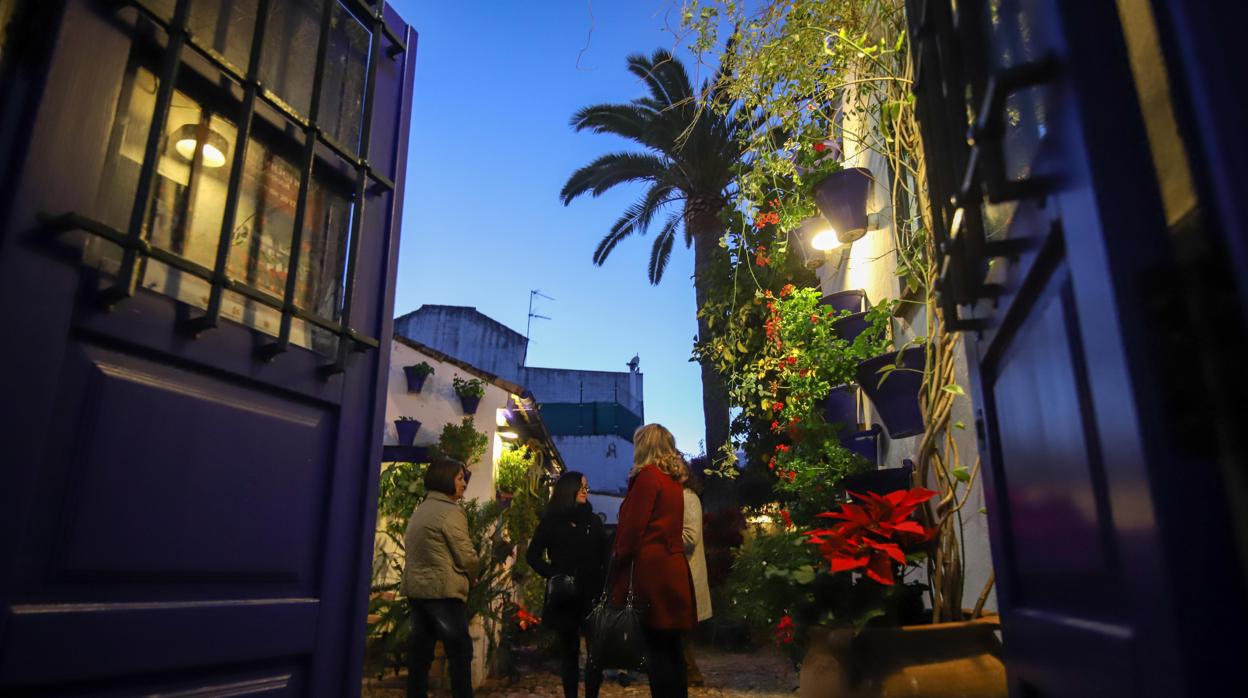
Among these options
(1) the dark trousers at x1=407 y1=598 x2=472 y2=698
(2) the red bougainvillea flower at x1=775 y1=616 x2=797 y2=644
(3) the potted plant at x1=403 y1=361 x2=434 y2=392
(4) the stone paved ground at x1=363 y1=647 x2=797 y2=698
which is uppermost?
(3) the potted plant at x1=403 y1=361 x2=434 y2=392

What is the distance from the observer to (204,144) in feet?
5.74

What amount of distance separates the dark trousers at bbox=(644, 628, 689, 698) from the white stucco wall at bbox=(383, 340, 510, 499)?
4.52 meters

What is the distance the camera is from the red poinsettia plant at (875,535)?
2162mm

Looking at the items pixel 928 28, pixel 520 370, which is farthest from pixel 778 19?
pixel 520 370

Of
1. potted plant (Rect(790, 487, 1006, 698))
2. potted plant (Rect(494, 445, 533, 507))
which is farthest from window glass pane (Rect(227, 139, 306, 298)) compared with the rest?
potted plant (Rect(494, 445, 533, 507))

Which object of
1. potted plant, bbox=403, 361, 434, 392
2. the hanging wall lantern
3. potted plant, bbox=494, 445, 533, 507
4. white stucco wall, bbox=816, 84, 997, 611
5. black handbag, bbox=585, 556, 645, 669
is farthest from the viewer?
potted plant, bbox=494, 445, 533, 507

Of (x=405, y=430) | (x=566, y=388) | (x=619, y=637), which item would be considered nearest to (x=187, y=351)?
(x=619, y=637)

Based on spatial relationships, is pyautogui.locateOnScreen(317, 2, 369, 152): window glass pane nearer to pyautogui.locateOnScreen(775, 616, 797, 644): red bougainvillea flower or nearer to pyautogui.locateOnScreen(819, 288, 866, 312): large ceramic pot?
pyautogui.locateOnScreen(775, 616, 797, 644): red bougainvillea flower

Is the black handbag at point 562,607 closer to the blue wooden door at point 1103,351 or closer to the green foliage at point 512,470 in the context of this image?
the green foliage at point 512,470

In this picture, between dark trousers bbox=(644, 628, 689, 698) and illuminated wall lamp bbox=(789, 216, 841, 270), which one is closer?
dark trousers bbox=(644, 628, 689, 698)

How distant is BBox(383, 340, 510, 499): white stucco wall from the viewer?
7.63 m

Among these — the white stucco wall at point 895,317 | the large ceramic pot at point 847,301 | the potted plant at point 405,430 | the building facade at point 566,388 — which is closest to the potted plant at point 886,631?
the white stucco wall at point 895,317

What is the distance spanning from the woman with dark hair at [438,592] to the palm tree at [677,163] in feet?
24.0

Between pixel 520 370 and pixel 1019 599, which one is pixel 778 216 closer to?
pixel 1019 599
